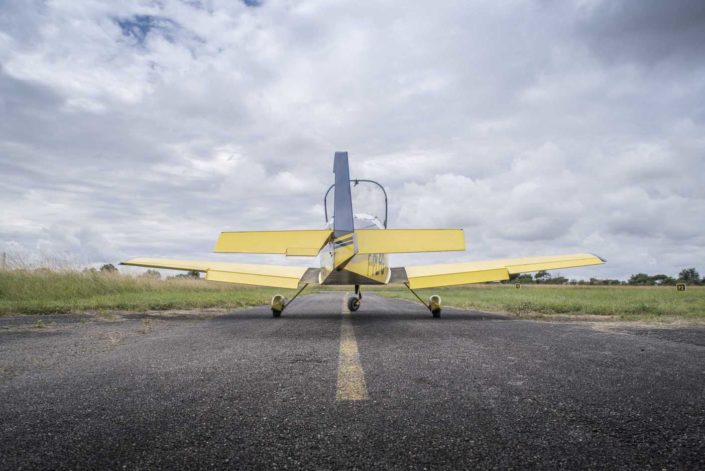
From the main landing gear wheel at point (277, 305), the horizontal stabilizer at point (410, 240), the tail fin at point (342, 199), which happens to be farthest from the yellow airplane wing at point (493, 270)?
the main landing gear wheel at point (277, 305)

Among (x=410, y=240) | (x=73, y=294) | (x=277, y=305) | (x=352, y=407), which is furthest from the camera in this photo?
(x=73, y=294)

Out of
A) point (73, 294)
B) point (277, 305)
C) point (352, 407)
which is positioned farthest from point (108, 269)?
point (352, 407)

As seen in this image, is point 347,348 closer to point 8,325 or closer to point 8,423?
point 8,423

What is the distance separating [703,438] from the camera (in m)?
1.91

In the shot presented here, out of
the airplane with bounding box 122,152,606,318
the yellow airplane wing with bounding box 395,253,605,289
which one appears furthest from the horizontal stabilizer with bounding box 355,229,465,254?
the yellow airplane wing with bounding box 395,253,605,289

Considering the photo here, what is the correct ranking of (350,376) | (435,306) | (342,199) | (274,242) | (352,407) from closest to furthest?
(352,407) → (350,376) → (274,242) → (435,306) → (342,199)

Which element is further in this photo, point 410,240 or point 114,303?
point 114,303

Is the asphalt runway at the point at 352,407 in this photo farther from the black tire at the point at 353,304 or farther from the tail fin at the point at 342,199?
the black tire at the point at 353,304

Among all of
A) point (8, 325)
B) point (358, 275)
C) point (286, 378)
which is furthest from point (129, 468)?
point (358, 275)

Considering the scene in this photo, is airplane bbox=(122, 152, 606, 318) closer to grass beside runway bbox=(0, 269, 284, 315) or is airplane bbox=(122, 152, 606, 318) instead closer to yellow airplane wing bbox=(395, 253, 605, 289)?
yellow airplane wing bbox=(395, 253, 605, 289)

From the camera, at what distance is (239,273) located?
38.7 ft

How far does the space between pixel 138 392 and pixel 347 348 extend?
245 cm

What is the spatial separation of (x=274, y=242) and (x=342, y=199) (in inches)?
117

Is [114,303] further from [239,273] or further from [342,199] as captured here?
[342,199]
